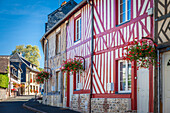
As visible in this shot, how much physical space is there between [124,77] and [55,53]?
35.0 feet

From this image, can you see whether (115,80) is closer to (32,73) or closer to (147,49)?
(147,49)

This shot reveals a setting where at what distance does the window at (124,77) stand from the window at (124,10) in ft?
5.28

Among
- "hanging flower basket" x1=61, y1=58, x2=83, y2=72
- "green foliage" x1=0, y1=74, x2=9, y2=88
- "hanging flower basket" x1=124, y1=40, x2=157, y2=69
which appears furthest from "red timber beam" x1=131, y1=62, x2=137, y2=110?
"green foliage" x1=0, y1=74, x2=9, y2=88

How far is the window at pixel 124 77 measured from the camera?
1045cm

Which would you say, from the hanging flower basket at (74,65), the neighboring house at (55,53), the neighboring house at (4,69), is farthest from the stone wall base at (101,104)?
the neighboring house at (4,69)

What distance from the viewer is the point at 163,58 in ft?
28.1

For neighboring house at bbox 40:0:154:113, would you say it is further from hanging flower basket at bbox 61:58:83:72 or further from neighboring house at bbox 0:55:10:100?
neighboring house at bbox 0:55:10:100

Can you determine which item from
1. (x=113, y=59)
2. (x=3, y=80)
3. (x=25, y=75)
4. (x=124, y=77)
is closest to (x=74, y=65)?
(x=113, y=59)

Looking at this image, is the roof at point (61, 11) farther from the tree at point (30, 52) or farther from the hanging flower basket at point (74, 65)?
the tree at point (30, 52)

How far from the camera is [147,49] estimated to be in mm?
8656

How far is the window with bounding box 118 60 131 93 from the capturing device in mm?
10445

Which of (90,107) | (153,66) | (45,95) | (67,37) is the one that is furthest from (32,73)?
(153,66)

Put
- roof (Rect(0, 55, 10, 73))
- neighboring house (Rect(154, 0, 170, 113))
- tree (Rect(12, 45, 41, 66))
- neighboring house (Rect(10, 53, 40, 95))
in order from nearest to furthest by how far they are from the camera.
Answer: neighboring house (Rect(154, 0, 170, 113)) < roof (Rect(0, 55, 10, 73)) < neighboring house (Rect(10, 53, 40, 95)) < tree (Rect(12, 45, 41, 66))

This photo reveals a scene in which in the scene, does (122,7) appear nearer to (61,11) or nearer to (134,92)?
(134,92)
